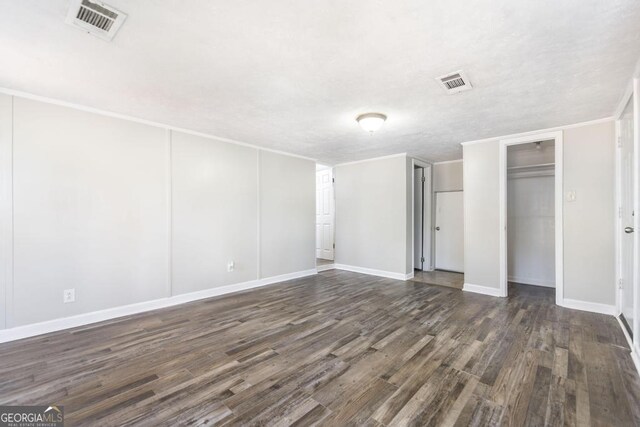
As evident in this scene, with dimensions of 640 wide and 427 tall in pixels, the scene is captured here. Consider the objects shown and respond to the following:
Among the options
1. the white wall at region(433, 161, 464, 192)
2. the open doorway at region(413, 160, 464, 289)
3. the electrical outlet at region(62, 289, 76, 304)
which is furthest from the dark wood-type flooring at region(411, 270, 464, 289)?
the electrical outlet at region(62, 289, 76, 304)

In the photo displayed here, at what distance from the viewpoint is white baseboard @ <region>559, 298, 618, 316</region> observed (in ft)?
10.8

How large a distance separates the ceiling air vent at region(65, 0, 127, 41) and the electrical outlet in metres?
2.55

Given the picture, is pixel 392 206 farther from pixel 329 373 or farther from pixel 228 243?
pixel 329 373

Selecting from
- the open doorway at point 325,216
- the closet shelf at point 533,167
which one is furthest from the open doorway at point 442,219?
the open doorway at point 325,216

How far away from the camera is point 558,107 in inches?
118

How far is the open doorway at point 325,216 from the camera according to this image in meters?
6.66

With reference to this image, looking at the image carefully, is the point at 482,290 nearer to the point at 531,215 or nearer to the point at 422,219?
the point at 531,215

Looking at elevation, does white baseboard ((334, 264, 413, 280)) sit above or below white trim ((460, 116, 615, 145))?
below

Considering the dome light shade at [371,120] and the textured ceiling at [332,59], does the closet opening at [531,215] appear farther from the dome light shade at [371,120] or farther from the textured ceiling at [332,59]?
A: the dome light shade at [371,120]

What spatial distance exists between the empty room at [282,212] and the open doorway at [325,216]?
68.9 inches

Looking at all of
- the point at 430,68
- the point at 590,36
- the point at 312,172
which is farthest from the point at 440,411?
the point at 312,172

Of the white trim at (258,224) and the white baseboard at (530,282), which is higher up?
the white trim at (258,224)

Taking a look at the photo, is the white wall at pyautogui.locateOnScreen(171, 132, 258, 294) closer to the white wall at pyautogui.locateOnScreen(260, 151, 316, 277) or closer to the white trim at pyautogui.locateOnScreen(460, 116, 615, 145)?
the white wall at pyautogui.locateOnScreen(260, 151, 316, 277)

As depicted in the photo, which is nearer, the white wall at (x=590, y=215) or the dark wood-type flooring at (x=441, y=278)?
the white wall at (x=590, y=215)
